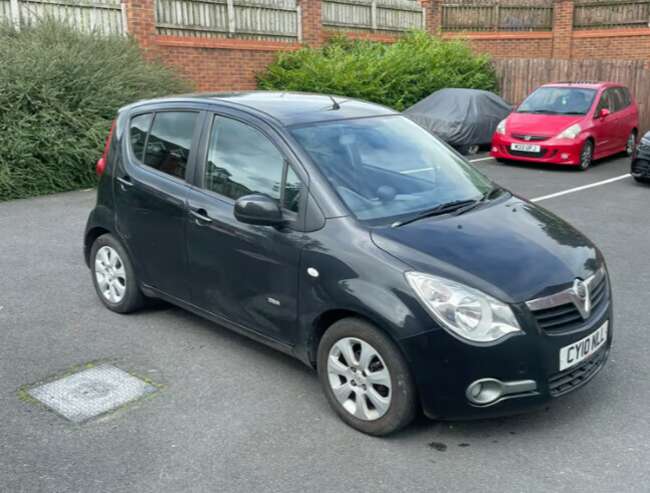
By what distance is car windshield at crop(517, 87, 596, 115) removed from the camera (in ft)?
44.8

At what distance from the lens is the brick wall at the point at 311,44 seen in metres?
14.4

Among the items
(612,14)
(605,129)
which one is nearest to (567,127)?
(605,129)

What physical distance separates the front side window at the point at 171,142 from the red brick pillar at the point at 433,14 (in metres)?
18.8

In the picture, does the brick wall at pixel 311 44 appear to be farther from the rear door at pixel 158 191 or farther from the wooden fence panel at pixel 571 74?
the rear door at pixel 158 191

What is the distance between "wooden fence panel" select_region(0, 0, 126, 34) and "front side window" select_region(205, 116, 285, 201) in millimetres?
9087

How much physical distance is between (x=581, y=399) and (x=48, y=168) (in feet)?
28.9

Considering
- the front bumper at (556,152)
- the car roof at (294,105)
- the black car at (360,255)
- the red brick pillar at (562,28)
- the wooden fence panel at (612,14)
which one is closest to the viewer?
the black car at (360,255)

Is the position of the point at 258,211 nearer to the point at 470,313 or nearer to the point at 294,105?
the point at 294,105

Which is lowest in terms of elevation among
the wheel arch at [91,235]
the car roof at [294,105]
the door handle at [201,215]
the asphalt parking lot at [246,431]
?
the asphalt parking lot at [246,431]

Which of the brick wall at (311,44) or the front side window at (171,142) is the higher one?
the brick wall at (311,44)

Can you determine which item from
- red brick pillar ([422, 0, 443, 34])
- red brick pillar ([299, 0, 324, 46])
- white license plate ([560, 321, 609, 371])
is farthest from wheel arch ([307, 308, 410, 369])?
red brick pillar ([422, 0, 443, 34])

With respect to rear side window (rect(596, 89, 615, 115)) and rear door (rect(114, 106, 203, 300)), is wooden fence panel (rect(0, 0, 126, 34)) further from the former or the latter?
rear side window (rect(596, 89, 615, 115))

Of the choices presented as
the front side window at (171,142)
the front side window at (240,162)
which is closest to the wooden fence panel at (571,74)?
the front side window at (171,142)

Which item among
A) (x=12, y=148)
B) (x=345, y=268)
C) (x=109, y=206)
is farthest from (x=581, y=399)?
(x=12, y=148)
